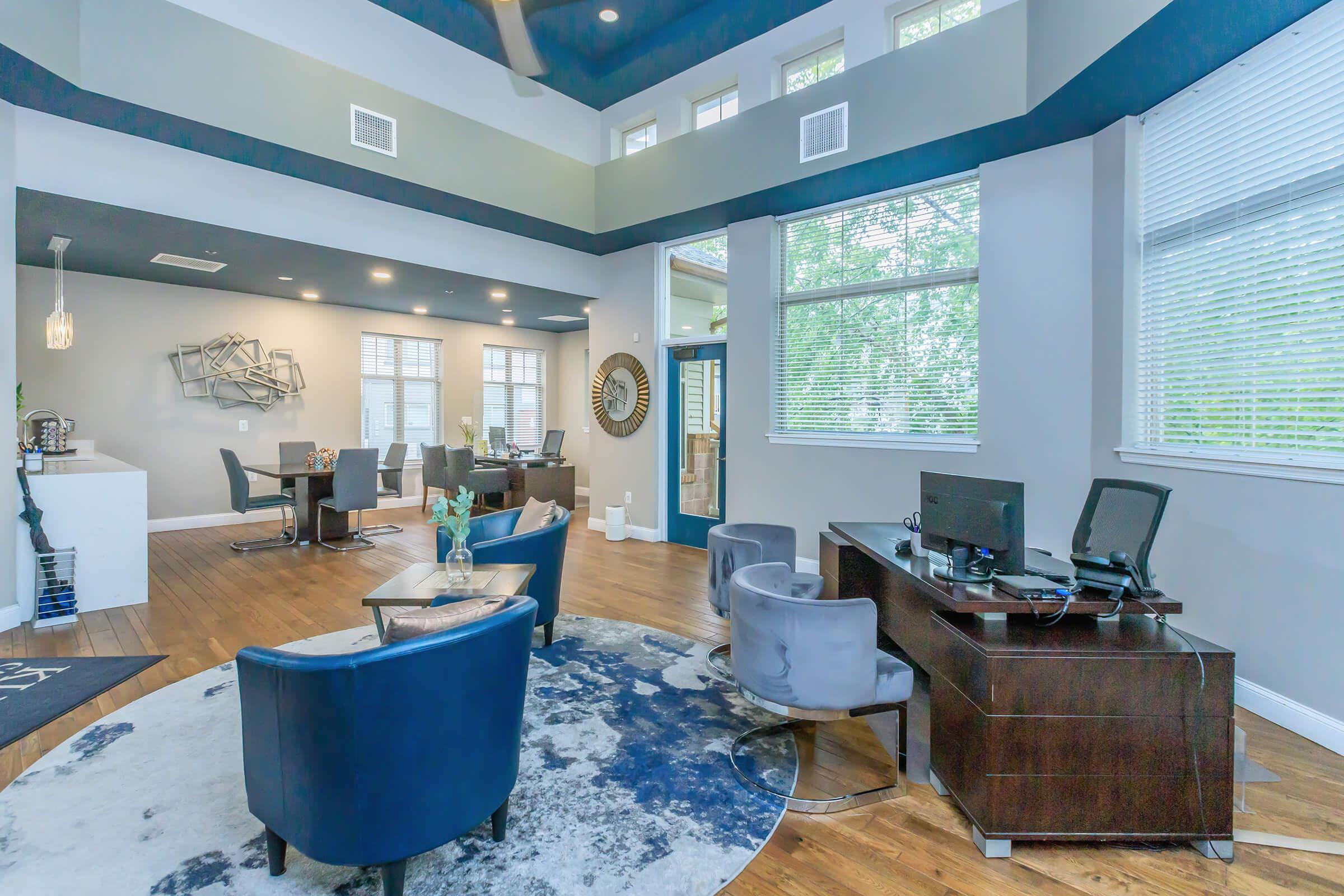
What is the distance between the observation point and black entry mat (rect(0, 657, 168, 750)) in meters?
2.75

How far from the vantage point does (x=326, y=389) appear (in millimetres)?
8242

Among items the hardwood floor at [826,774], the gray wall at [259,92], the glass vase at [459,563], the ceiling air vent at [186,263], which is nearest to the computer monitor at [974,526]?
the hardwood floor at [826,774]

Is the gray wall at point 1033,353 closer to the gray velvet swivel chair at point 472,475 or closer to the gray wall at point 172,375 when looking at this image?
the gray velvet swivel chair at point 472,475

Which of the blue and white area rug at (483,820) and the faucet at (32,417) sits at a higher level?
the faucet at (32,417)

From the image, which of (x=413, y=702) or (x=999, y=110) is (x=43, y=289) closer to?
(x=413, y=702)

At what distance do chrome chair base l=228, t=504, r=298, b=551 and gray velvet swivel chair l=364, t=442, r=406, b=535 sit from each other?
0.79 metres

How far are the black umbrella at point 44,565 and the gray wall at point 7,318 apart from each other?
4.6 inches

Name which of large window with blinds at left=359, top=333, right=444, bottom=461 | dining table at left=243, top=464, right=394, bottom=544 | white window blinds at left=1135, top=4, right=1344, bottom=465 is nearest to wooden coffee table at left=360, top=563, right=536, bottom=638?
white window blinds at left=1135, top=4, right=1344, bottom=465

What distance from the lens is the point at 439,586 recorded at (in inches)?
118

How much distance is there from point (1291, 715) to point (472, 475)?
290 inches

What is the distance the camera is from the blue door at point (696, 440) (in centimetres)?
628

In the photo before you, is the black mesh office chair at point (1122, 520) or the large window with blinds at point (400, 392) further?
the large window with blinds at point (400, 392)

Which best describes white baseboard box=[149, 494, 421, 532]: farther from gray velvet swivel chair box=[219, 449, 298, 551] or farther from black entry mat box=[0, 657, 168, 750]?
black entry mat box=[0, 657, 168, 750]

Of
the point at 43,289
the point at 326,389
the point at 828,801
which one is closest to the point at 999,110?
the point at 828,801
